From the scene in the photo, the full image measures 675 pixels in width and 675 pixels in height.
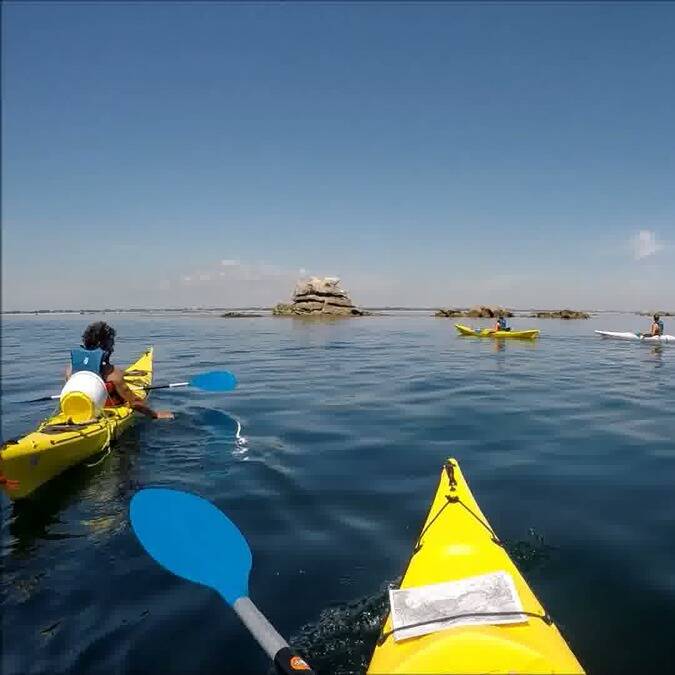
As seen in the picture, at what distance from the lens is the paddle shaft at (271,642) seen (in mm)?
3170

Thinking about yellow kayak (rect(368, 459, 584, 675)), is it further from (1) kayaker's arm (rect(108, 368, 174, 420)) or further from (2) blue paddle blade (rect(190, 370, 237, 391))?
(2) blue paddle blade (rect(190, 370, 237, 391))

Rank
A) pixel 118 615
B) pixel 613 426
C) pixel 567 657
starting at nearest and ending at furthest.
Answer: pixel 567 657 < pixel 118 615 < pixel 613 426

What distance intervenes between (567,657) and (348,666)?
1693 mm

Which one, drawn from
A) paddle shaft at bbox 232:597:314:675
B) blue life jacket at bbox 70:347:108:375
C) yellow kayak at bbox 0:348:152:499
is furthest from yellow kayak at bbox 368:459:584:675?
blue life jacket at bbox 70:347:108:375

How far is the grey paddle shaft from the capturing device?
336cm

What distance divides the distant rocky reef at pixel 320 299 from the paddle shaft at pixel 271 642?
72.0 metres

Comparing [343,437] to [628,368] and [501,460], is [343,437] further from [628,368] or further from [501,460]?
[628,368]

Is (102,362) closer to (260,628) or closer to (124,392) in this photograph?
(124,392)

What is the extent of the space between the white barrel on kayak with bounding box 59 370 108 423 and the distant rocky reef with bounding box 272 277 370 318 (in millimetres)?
68086

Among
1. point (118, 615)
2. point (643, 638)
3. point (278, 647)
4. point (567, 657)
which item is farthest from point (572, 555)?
point (118, 615)

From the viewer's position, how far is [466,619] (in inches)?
118

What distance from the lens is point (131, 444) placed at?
926cm

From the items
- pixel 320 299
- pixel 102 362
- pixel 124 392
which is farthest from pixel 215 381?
pixel 320 299

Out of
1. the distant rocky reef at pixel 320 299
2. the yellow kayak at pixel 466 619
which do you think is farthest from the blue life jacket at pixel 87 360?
the distant rocky reef at pixel 320 299
